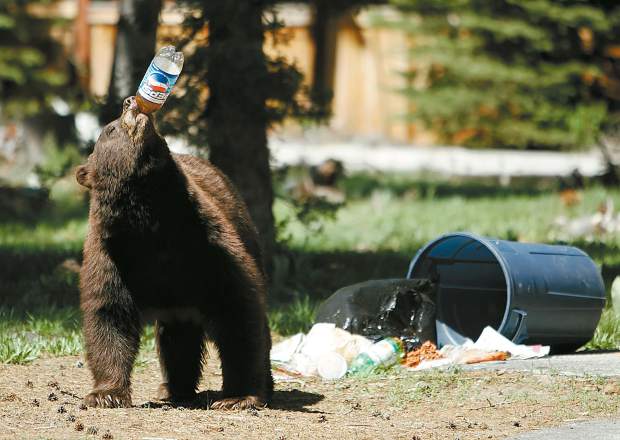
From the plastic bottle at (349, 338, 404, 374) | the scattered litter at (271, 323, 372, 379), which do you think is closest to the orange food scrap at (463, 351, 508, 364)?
the plastic bottle at (349, 338, 404, 374)

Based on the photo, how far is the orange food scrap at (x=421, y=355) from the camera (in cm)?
695

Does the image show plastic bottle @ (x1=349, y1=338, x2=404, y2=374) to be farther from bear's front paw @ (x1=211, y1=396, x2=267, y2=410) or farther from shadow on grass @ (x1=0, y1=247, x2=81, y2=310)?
shadow on grass @ (x1=0, y1=247, x2=81, y2=310)

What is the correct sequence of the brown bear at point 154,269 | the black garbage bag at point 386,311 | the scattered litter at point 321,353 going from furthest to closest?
the black garbage bag at point 386,311
the scattered litter at point 321,353
the brown bear at point 154,269

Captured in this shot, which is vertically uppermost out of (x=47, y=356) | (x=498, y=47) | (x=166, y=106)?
(x=498, y=47)

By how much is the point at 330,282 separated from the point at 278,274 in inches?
21.4

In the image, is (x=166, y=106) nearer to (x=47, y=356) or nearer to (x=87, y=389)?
(x=47, y=356)

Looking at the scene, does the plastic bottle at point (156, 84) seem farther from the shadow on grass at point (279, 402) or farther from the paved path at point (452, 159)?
the paved path at point (452, 159)

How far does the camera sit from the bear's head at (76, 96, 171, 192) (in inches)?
206

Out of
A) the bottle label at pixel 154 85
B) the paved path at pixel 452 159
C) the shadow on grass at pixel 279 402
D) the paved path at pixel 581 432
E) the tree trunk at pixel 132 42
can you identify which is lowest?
the shadow on grass at pixel 279 402

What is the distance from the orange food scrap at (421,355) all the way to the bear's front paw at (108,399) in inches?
78.5

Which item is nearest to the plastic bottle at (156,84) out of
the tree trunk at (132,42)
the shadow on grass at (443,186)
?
the tree trunk at (132,42)

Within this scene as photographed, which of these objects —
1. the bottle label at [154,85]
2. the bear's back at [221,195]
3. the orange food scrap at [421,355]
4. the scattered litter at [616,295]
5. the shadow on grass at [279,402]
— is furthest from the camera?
the scattered litter at [616,295]

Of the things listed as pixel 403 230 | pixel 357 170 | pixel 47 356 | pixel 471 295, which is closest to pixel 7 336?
pixel 47 356

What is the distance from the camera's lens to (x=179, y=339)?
6234mm
